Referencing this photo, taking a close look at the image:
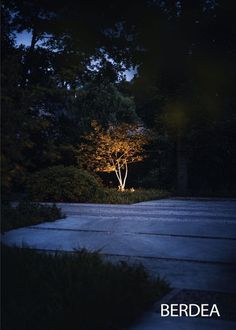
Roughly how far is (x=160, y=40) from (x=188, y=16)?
43 cm

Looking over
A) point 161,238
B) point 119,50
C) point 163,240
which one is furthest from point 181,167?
point 119,50

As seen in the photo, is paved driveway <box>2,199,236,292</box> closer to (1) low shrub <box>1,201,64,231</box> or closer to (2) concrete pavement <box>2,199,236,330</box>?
(2) concrete pavement <box>2,199,236,330</box>

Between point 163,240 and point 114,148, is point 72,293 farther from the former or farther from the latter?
point 114,148

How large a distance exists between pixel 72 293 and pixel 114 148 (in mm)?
15284

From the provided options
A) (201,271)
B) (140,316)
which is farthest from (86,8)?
(201,271)

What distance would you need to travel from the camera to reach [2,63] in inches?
208

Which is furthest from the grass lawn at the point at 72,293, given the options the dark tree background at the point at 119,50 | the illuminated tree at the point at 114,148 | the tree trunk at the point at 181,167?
the tree trunk at the point at 181,167

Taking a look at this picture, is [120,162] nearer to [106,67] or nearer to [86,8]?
[106,67]

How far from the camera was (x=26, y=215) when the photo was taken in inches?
463

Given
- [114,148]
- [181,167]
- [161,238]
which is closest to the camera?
[161,238]

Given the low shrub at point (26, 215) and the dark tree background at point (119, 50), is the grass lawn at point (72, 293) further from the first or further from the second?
the low shrub at point (26, 215)

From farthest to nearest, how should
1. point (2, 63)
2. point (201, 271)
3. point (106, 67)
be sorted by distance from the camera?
point (106, 67)
point (201, 271)
point (2, 63)

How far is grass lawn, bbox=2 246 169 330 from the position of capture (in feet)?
14.7

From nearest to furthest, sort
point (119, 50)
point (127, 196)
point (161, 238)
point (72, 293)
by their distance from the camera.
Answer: point (72, 293), point (119, 50), point (161, 238), point (127, 196)
